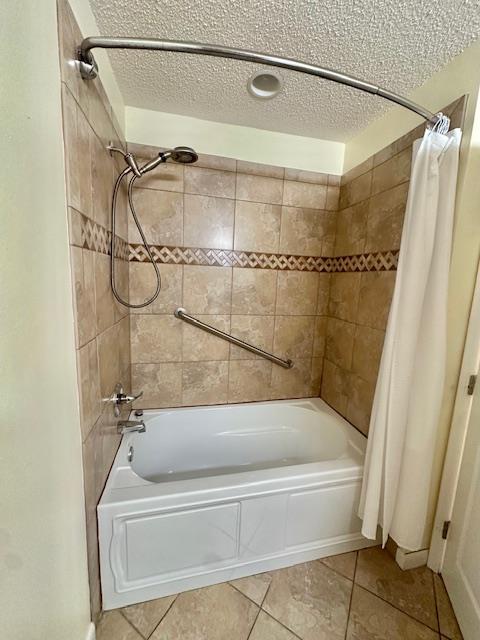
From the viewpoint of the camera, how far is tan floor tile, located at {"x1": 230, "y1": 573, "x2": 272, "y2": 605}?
1189mm

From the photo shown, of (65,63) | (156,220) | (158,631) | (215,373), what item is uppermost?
(65,63)

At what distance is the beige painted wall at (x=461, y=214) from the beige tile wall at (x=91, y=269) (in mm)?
1394

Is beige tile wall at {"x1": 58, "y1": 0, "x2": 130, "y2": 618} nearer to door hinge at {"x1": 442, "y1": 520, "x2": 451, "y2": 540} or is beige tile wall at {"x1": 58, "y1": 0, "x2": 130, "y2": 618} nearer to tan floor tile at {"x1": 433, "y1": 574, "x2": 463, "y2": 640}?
tan floor tile at {"x1": 433, "y1": 574, "x2": 463, "y2": 640}

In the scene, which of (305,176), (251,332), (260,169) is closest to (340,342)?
(251,332)

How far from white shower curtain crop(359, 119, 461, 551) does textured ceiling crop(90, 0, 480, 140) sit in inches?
14.4

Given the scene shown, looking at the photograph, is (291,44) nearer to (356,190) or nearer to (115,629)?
(356,190)

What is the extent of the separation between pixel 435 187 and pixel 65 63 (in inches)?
51.1

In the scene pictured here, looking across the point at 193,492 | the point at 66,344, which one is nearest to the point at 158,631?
the point at 193,492

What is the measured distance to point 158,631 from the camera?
3.46 ft

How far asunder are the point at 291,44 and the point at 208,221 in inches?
35.2

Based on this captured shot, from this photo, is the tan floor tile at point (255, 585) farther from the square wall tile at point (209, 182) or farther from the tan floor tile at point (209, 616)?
the square wall tile at point (209, 182)

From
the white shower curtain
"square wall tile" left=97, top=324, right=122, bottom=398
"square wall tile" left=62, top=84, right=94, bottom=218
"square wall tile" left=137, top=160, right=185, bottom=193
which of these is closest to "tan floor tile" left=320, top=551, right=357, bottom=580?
the white shower curtain

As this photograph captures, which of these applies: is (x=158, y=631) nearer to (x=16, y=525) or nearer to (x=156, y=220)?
(x=16, y=525)

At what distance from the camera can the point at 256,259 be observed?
1.84 m
